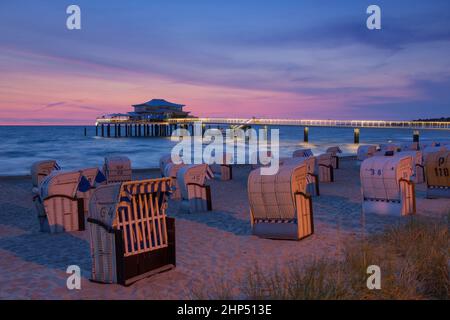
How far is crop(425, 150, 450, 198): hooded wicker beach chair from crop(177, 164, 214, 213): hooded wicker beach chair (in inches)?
262

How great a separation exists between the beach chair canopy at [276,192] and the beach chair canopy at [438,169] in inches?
250

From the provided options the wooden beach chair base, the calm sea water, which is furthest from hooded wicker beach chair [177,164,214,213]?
the calm sea water

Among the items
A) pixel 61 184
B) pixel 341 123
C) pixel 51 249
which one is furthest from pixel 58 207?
pixel 341 123

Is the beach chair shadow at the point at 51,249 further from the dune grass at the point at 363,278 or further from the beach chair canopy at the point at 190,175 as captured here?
the beach chair canopy at the point at 190,175

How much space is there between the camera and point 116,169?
18781 millimetres

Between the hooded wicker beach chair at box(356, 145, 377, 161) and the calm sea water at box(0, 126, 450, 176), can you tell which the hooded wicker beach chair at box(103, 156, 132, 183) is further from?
the calm sea water at box(0, 126, 450, 176)

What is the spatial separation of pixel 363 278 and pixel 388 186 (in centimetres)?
606

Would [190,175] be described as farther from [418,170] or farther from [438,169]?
[418,170]

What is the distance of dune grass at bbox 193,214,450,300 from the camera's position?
17.5ft

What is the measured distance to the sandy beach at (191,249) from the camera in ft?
20.9

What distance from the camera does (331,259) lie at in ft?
24.9

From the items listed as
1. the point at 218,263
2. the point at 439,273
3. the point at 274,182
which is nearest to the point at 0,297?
the point at 218,263

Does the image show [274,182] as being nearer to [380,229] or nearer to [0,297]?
[380,229]
